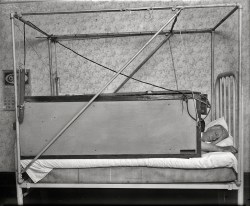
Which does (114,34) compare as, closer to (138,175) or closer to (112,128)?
(112,128)

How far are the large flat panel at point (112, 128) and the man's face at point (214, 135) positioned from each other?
0.40 metres

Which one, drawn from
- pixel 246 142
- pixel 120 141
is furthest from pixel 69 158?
pixel 246 142

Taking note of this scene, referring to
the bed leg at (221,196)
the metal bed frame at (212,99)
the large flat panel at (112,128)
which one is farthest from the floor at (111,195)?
the large flat panel at (112,128)

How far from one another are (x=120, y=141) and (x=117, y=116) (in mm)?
180

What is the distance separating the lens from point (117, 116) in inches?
96.9

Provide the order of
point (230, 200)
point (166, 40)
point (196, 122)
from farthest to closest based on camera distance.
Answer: point (166, 40)
point (230, 200)
point (196, 122)

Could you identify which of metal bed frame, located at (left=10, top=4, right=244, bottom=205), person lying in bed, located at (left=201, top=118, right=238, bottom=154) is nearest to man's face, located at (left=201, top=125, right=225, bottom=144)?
person lying in bed, located at (left=201, top=118, right=238, bottom=154)

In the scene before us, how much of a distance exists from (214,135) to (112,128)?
0.85m

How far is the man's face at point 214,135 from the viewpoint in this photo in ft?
9.02

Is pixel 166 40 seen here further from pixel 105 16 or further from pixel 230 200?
pixel 230 200

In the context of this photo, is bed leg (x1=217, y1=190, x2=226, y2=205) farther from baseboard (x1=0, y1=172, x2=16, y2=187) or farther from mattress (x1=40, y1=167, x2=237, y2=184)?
baseboard (x1=0, y1=172, x2=16, y2=187)

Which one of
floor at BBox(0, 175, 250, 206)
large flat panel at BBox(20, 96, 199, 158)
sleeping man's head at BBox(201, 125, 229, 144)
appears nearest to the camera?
large flat panel at BBox(20, 96, 199, 158)

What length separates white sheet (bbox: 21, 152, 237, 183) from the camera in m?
2.36

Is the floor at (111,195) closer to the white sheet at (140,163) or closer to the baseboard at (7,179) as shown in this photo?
the baseboard at (7,179)
